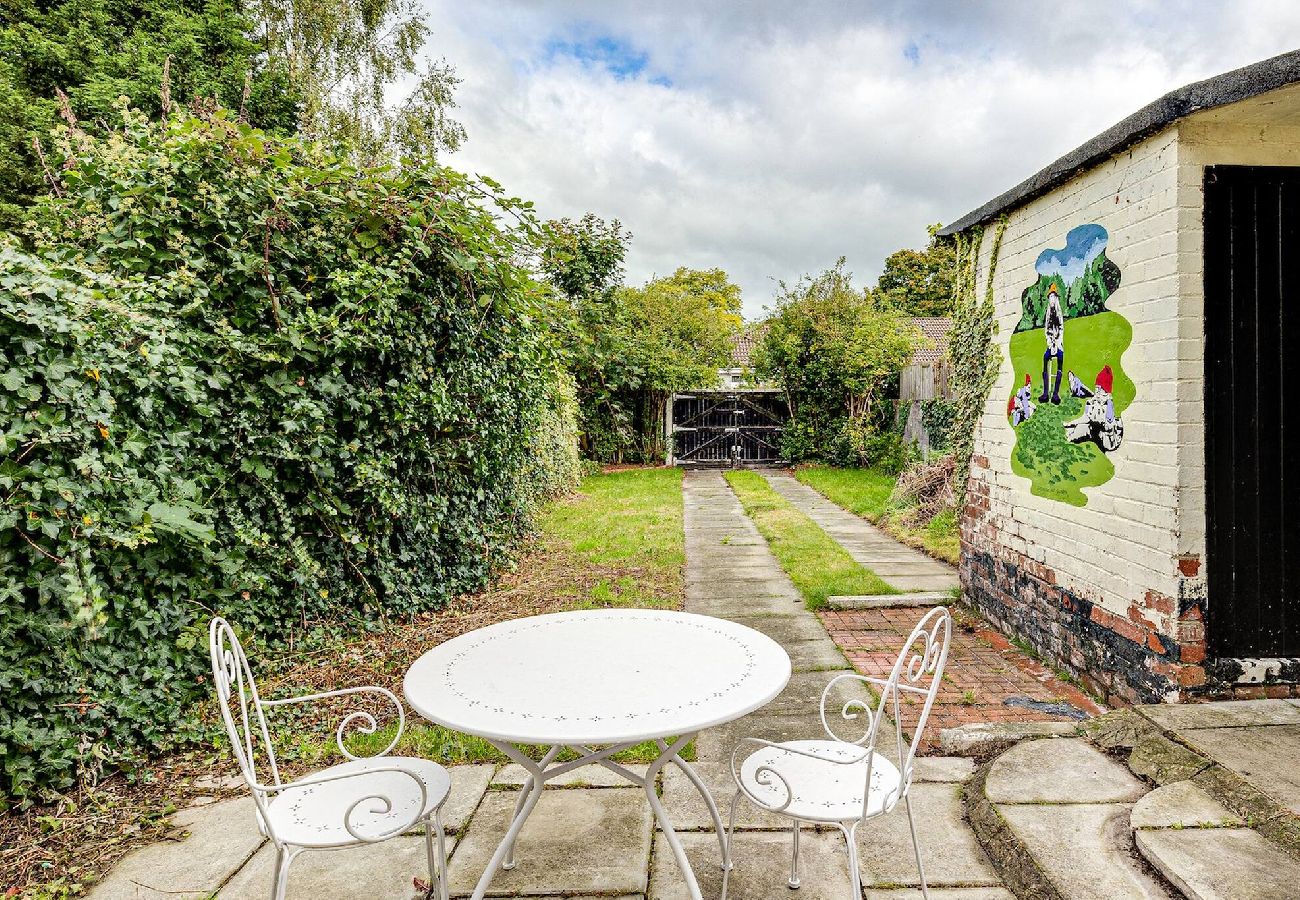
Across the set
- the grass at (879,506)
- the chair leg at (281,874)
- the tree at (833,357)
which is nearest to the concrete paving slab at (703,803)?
the chair leg at (281,874)

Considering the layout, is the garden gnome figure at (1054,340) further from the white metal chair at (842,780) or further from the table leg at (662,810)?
the table leg at (662,810)

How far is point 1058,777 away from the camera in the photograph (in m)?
2.52

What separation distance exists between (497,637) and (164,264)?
2708mm

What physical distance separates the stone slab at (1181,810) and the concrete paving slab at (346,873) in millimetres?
2314

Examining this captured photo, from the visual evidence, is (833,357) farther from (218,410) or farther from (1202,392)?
(218,410)

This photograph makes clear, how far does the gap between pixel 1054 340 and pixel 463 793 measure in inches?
151

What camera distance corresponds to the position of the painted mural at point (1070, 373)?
10.7 ft

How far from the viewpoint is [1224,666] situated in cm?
285

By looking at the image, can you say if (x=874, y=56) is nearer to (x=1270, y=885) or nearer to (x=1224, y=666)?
(x=1224, y=666)

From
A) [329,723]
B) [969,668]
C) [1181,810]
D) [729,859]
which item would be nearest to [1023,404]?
[969,668]

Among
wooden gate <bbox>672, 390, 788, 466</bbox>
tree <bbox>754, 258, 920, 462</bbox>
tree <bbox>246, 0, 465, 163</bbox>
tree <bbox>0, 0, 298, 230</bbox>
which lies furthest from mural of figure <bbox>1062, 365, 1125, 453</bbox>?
tree <bbox>0, 0, 298, 230</bbox>

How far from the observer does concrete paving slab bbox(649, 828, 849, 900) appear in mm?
2027

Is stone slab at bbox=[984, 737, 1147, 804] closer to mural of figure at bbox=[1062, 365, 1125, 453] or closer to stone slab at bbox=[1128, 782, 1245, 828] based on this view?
stone slab at bbox=[1128, 782, 1245, 828]

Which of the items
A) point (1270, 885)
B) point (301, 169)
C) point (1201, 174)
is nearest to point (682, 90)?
point (301, 169)
